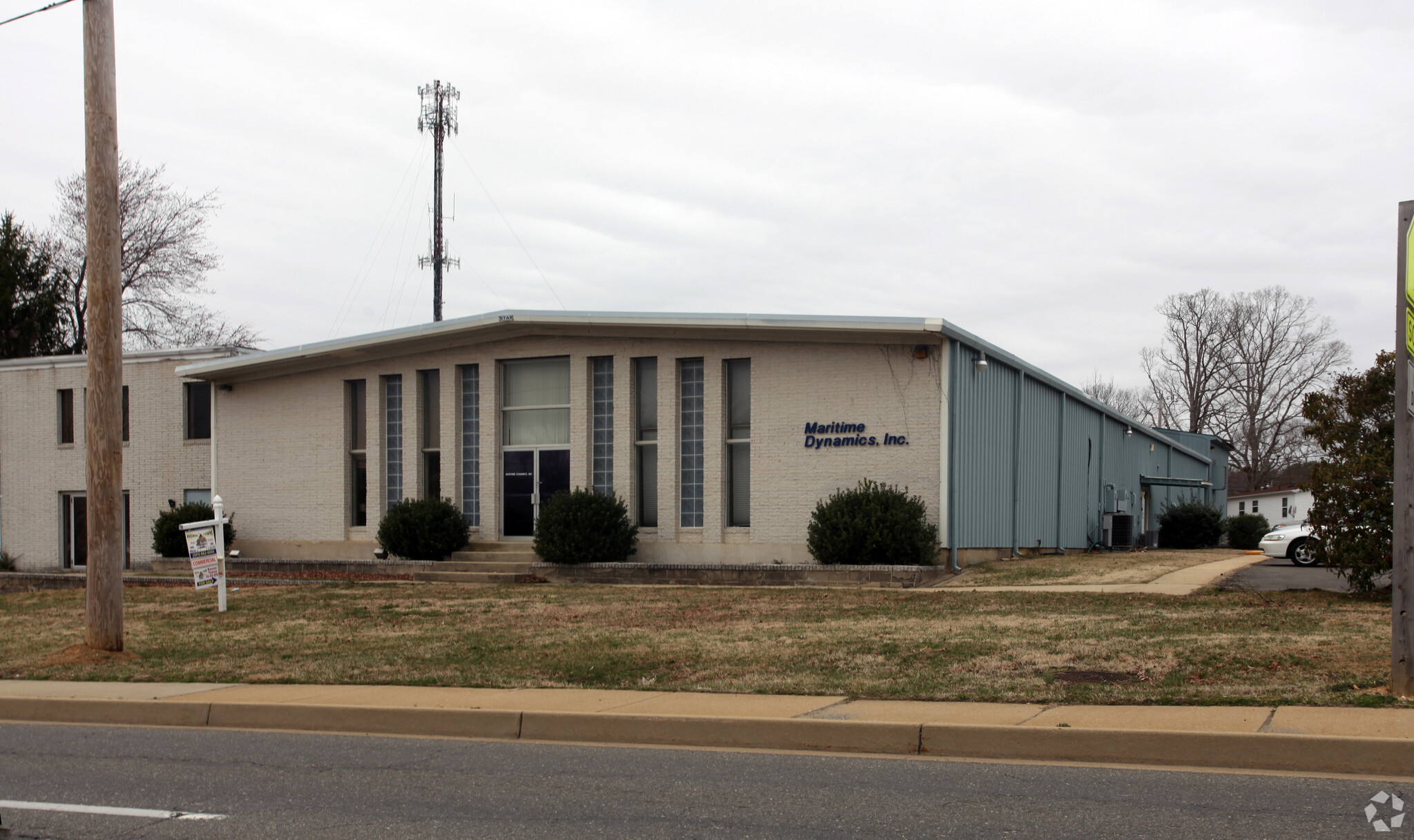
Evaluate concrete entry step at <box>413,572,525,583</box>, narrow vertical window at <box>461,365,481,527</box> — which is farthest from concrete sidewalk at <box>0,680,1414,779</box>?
narrow vertical window at <box>461,365,481,527</box>

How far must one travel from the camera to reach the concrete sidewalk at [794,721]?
300 inches

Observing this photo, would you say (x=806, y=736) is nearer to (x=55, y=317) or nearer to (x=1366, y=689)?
(x=1366, y=689)

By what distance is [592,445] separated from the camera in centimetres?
2572

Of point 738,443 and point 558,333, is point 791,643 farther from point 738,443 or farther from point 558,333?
point 558,333

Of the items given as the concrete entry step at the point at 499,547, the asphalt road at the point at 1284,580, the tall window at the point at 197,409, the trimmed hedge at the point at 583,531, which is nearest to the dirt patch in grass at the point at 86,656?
the trimmed hedge at the point at 583,531

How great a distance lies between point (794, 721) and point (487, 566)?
16.6 meters

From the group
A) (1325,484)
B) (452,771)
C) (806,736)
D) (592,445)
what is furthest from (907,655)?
(592,445)

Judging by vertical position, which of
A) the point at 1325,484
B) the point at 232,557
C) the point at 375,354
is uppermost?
the point at 375,354

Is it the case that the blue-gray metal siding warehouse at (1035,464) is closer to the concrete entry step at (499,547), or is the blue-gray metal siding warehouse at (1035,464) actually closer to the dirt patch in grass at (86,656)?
the concrete entry step at (499,547)

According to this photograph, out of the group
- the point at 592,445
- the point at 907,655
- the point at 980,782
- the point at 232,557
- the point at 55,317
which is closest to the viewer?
the point at 980,782

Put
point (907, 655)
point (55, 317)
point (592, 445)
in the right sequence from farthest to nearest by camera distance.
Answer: point (55, 317) → point (592, 445) → point (907, 655)

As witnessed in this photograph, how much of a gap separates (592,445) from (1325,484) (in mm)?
14399

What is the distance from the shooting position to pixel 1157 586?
1847 cm

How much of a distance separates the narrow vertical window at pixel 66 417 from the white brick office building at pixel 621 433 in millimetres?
184
